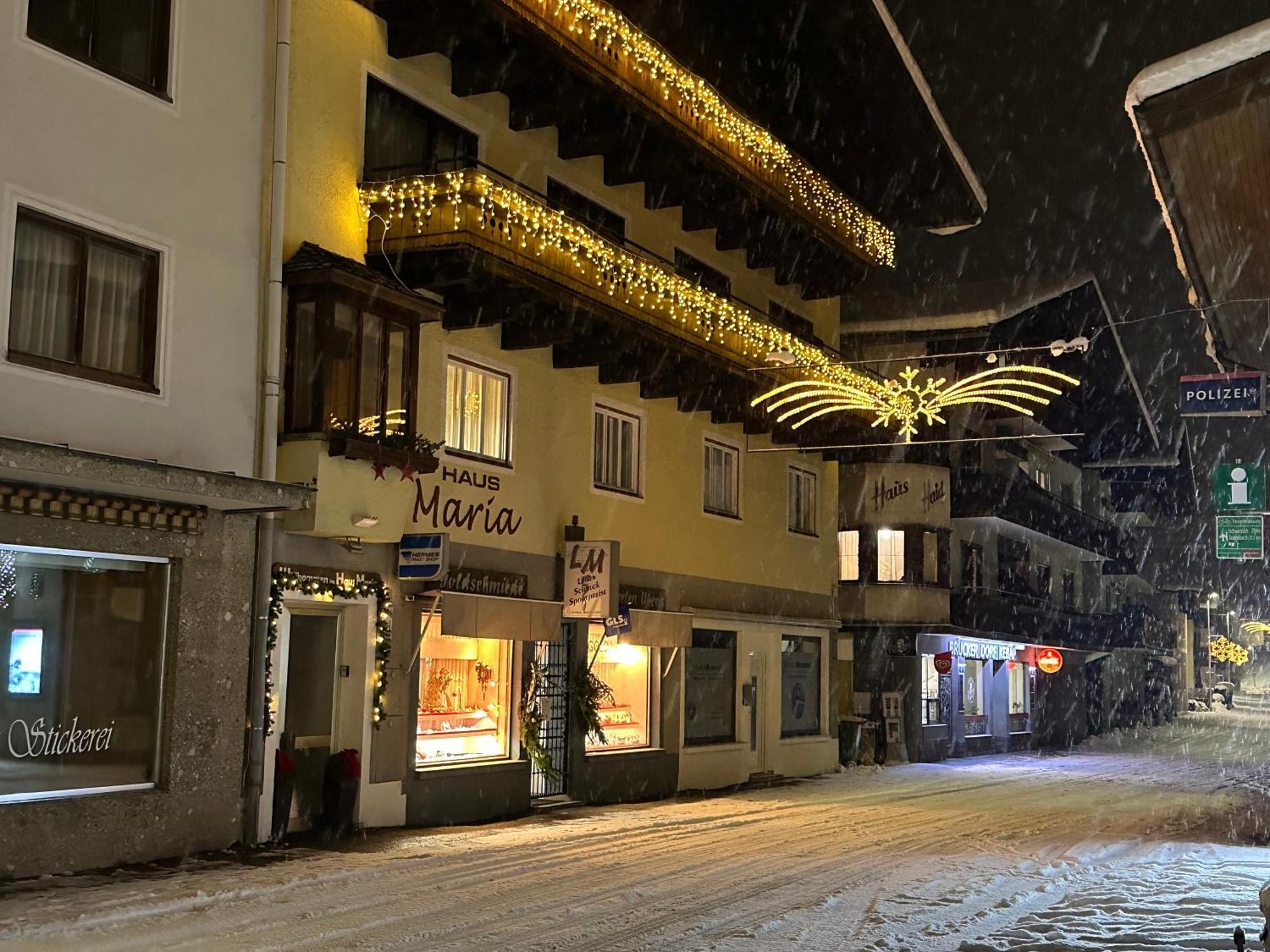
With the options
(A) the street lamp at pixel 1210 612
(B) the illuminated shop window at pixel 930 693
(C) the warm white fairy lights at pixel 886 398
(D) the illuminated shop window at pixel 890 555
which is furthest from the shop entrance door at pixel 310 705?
(A) the street lamp at pixel 1210 612

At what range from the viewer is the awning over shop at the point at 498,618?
17391mm

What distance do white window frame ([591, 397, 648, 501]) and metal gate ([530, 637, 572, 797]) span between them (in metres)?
2.40

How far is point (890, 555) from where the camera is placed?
3791cm

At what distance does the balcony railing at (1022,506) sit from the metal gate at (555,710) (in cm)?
2112

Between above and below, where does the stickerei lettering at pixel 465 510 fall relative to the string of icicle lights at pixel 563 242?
below

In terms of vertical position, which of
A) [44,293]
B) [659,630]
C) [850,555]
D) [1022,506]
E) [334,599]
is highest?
[1022,506]

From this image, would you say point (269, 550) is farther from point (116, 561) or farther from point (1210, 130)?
point (1210, 130)

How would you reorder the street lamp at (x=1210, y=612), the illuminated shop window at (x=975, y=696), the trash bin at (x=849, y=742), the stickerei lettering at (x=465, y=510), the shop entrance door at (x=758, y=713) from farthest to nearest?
the street lamp at (x=1210, y=612) < the illuminated shop window at (x=975, y=696) < the trash bin at (x=849, y=742) < the shop entrance door at (x=758, y=713) < the stickerei lettering at (x=465, y=510)

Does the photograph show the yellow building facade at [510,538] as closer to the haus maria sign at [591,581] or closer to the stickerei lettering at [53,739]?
the haus maria sign at [591,581]

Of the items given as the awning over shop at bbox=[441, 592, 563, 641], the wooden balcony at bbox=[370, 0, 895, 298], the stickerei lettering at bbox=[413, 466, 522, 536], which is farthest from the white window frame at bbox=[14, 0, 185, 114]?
the awning over shop at bbox=[441, 592, 563, 641]

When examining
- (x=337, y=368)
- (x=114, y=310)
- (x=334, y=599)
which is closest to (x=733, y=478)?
(x=334, y=599)

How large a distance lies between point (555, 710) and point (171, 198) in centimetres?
954

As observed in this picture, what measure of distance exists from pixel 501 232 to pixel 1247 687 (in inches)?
7462

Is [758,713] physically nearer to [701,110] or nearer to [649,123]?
[701,110]
